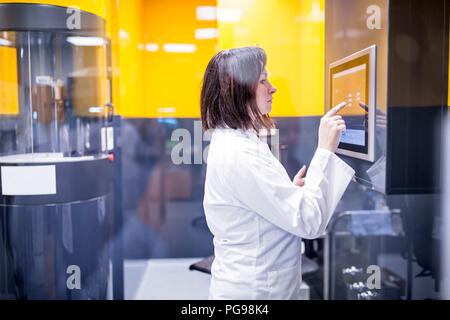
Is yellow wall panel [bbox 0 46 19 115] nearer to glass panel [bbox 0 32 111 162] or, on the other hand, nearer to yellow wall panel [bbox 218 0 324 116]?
glass panel [bbox 0 32 111 162]

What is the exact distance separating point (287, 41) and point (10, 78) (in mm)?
1048

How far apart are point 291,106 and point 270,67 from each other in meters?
0.11

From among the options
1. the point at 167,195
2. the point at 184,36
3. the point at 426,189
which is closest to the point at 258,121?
the point at 426,189

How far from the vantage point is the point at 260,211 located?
2.70 ft

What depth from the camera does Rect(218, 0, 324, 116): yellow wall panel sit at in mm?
1090

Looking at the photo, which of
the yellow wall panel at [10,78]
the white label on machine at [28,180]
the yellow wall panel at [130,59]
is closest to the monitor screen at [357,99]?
the yellow wall panel at [130,59]

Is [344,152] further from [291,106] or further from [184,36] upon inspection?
[184,36]

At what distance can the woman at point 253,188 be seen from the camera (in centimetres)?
81

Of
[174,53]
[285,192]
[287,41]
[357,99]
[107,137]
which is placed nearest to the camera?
[285,192]

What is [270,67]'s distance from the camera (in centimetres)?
108

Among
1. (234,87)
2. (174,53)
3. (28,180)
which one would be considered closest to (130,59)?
(174,53)

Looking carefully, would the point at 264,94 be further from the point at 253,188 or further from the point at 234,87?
the point at 253,188

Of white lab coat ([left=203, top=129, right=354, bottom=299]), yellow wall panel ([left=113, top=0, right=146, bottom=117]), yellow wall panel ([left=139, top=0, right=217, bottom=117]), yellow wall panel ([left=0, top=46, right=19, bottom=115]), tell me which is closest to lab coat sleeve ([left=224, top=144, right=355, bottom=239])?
white lab coat ([left=203, top=129, right=354, bottom=299])

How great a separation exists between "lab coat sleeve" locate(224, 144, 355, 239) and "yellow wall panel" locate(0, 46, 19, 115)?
3.54 feet
